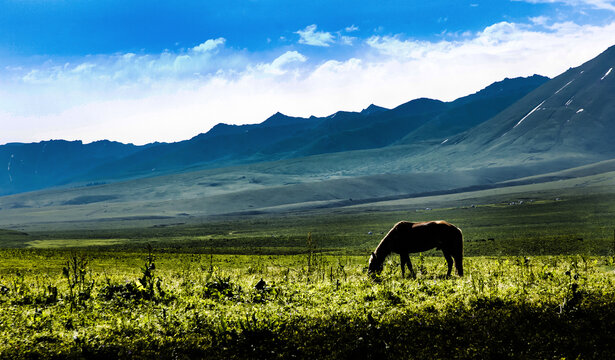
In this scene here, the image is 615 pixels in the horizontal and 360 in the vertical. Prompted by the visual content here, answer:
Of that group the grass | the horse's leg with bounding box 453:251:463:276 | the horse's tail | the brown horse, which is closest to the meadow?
the grass

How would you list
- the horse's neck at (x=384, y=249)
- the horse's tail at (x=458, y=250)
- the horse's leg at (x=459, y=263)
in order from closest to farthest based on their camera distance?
the horse's leg at (x=459, y=263) → the horse's tail at (x=458, y=250) → the horse's neck at (x=384, y=249)

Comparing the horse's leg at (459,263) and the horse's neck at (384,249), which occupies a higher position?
→ the horse's neck at (384,249)

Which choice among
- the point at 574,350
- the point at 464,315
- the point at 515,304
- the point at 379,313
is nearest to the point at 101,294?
the point at 379,313

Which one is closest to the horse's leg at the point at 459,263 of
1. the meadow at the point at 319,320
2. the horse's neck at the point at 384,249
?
the horse's neck at the point at 384,249

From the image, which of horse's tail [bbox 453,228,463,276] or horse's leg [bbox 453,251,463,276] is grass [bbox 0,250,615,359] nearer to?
horse's leg [bbox 453,251,463,276]

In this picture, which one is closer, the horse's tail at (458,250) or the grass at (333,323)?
the grass at (333,323)

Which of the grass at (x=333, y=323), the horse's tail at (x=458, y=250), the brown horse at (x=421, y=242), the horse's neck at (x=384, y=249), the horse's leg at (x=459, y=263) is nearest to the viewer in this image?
the grass at (x=333, y=323)

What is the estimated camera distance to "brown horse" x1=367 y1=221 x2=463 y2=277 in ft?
61.3

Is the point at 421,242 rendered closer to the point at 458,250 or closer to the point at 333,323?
the point at 458,250

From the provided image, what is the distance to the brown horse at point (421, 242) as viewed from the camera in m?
18.7

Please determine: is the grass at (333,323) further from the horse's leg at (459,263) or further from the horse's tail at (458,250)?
the horse's tail at (458,250)

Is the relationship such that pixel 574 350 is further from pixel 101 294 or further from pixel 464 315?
pixel 101 294

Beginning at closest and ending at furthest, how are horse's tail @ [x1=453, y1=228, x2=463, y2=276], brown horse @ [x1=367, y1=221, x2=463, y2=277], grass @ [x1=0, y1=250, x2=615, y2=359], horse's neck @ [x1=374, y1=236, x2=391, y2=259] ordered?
grass @ [x1=0, y1=250, x2=615, y2=359], horse's tail @ [x1=453, y1=228, x2=463, y2=276], brown horse @ [x1=367, y1=221, x2=463, y2=277], horse's neck @ [x1=374, y1=236, x2=391, y2=259]

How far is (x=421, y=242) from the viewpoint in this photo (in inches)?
754
